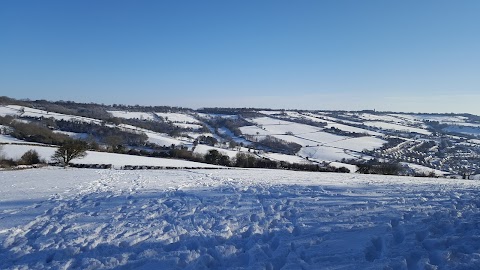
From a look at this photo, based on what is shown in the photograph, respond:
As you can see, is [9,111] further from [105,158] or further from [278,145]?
[278,145]

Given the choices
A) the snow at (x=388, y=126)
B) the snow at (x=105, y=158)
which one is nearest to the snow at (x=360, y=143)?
the snow at (x=388, y=126)

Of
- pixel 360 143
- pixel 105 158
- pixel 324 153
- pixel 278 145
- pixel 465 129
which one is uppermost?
pixel 465 129

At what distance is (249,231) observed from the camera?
36.1ft

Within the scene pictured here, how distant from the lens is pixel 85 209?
568 inches

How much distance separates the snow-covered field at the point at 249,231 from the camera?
346 inches

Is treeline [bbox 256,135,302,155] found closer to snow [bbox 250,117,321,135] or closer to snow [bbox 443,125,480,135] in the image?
snow [bbox 250,117,321,135]

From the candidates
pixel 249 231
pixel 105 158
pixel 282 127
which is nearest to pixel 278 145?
pixel 282 127

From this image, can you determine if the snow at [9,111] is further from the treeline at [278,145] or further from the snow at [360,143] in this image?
the snow at [360,143]

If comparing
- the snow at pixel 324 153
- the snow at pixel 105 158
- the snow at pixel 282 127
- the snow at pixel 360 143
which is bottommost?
the snow at pixel 324 153

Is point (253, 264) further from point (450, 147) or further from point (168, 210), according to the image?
point (450, 147)

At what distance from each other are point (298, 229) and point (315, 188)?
750cm

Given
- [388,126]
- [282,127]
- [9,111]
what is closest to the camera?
[9,111]

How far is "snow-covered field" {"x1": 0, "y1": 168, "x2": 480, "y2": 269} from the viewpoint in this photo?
8.80 metres

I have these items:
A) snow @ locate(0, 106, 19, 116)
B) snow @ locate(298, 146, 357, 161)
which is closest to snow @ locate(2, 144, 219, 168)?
snow @ locate(298, 146, 357, 161)
